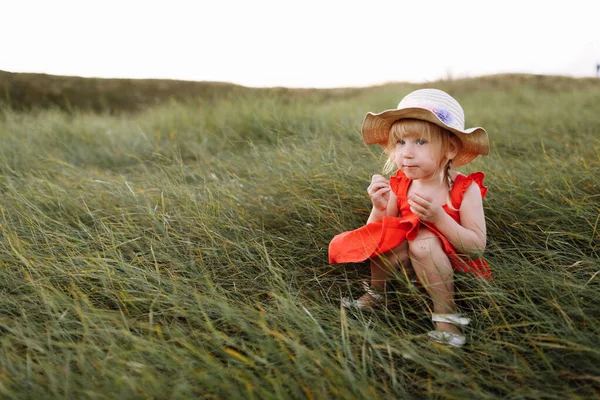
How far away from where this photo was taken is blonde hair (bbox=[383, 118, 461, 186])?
67.5 inches

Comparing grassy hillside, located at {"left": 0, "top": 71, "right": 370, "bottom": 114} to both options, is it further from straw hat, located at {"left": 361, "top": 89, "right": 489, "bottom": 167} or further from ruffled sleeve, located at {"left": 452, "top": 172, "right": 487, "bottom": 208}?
ruffled sleeve, located at {"left": 452, "top": 172, "right": 487, "bottom": 208}

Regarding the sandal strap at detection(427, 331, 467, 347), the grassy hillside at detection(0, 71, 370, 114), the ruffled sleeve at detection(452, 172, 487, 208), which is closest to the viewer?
the sandal strap at detection(427, 331, 467, 347)

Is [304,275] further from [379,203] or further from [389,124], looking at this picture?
[389,124]

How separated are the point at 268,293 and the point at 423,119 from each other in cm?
87

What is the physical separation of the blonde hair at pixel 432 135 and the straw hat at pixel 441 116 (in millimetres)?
24

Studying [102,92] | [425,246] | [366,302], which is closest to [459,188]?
[425,246]

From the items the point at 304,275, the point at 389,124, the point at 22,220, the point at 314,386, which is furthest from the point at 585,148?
the point at 22,220

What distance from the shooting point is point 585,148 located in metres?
3.59

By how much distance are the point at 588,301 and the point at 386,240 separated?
0.70 metres

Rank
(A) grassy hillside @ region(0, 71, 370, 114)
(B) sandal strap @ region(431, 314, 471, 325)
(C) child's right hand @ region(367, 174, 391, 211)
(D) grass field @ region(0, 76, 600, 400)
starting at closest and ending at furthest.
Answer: (D) grass field @ region(0, 76, 600, 400)
(B) sandal strap @ region(431, 314, 471, 325)
(C) child's right hand @ region(367, 174, 391, 211)
(A) grassy hillside @ region(0, 71, 370, 114)

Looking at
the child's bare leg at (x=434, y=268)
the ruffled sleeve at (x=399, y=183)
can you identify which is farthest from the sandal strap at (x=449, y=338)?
the ruffled sleeve at (x=399, y=183)

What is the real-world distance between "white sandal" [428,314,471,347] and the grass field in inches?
1.4

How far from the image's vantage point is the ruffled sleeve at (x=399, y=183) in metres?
1.89

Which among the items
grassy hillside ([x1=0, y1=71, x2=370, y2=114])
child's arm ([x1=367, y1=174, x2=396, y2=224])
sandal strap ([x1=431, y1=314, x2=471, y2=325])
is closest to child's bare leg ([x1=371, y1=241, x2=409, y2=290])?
child's arm ([x1=367, y1=174, x2=396, y2=224])
